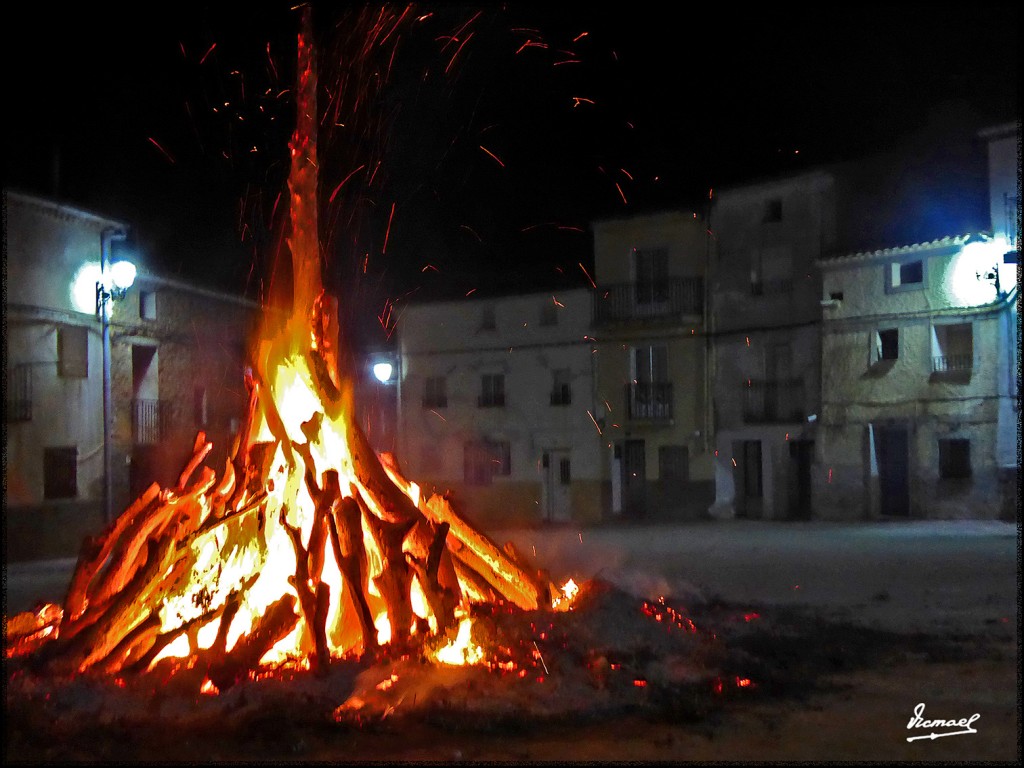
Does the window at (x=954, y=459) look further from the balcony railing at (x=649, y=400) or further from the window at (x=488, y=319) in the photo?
the window at (x=488, y=319)

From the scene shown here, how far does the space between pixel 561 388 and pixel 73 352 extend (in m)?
14.6

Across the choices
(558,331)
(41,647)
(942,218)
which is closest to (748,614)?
(41,647)

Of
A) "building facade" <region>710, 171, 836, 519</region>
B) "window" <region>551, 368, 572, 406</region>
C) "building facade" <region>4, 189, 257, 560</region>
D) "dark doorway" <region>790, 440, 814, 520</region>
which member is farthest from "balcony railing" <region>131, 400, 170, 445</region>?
"dark doorway" <region>790, 440, 814, 520</region>

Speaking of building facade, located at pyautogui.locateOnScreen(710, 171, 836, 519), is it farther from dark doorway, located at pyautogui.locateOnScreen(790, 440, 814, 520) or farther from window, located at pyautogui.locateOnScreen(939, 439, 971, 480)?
window, located at pyautogui.locateOnScreen(939, 439, 971, 480)

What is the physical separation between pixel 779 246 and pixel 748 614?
18.8 metres

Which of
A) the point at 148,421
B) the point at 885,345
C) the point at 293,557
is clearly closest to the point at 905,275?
the point at 885,345

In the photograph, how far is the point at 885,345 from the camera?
24344 mm

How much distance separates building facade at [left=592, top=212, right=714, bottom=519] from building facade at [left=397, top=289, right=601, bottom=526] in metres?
0.75

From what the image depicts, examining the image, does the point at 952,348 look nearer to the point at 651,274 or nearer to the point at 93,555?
the point at 651,274

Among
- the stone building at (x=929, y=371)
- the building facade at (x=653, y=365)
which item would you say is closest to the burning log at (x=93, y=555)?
the stone building at (x=929, y=371)

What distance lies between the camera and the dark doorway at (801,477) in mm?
25812

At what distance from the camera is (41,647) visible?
7.58 m

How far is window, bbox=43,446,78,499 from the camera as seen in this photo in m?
21.1

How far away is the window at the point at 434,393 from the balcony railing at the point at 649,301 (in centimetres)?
615
